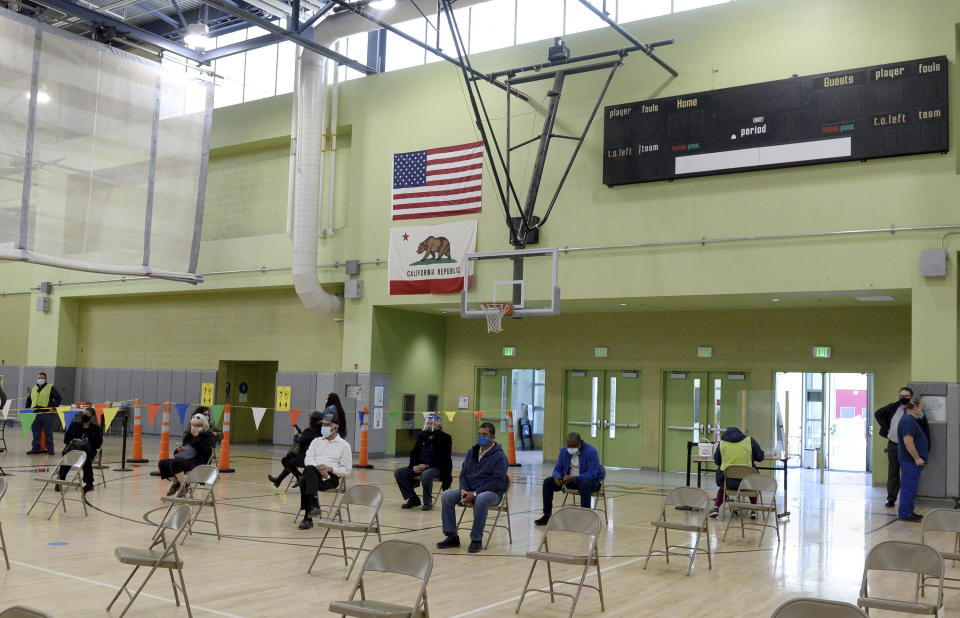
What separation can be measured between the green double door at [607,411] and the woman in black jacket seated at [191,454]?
9866 millimetres

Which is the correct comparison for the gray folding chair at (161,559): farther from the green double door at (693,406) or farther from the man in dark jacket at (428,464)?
the green double door at (693,406)

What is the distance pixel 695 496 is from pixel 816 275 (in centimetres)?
755

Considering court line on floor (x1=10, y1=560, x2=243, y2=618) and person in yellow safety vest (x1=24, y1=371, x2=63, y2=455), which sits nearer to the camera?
court line on floor (x1=10, y1=560, x2=243, y2=618)

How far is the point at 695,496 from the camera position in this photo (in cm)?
859

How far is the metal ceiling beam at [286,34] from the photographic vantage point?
15224 millimetres

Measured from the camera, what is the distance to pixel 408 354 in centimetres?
2092

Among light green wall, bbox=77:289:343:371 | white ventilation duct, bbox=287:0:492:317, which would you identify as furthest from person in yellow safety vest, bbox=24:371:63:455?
white ventilation duct, bbox=287:0:492:317

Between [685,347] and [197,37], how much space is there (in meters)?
13.7

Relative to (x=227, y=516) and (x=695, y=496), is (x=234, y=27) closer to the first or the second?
(x=227, y=516)

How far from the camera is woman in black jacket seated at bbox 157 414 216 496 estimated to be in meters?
11.6

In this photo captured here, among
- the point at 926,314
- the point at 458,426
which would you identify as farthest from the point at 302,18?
the point at 926,314

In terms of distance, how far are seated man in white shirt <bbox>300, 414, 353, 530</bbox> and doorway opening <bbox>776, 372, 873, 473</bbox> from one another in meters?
9.77

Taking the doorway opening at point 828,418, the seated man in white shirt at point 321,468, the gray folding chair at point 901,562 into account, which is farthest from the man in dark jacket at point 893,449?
the seated man in white shirt at point 321,468

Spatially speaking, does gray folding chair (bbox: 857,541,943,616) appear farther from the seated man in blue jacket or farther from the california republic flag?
the california republic flag
